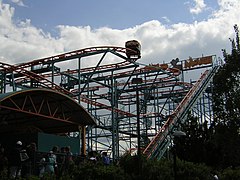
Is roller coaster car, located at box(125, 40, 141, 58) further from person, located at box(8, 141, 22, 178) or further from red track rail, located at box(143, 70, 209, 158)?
person, located at box(8, 141, 22, 178)

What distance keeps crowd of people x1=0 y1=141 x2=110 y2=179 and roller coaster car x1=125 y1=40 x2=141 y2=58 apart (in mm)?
12790

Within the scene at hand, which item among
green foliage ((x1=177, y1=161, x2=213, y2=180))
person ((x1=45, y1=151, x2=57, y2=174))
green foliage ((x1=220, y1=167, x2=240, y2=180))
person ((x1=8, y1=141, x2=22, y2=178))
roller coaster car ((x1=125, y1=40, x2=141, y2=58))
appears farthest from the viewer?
roller coaster car ((x1=125, y1=40, x2=141, y2=58))

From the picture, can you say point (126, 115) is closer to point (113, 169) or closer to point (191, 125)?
point (191, 125)

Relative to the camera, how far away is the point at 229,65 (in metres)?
14.9

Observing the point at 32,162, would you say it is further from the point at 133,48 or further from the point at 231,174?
the point at 133,48

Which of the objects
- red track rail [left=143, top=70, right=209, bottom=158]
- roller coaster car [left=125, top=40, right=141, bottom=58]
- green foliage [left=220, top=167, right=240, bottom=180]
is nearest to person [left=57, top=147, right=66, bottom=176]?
green foliage [left=220, top=167, right=240, bottom=180]

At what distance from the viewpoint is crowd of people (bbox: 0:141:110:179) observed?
1360 cm

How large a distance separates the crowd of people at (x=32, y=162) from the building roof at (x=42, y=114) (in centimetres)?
438

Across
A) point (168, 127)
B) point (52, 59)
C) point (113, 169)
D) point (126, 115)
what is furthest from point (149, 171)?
point (126, 115)

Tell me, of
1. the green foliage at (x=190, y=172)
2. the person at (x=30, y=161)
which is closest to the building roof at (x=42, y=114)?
the person at (x=30, y=161)

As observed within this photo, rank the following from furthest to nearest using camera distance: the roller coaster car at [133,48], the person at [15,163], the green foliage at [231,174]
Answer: the roller coaster car at [133,48]
the green foliage at [231,174]
the person at [15,163]

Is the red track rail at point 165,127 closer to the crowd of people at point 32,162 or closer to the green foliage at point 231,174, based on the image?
the green foliage at point 231,174

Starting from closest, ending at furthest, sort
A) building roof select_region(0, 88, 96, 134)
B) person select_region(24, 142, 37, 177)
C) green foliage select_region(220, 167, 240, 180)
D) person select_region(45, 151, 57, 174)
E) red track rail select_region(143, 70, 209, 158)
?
person select_region(24, 142, 37, 177)
person select_region(45, 151, 57, 174)
green foliage select_region(220, 167, 240, 180)
building roof select_region(0, 88, 96, 134)
red track rail select_region(143, 70, 209, 158)

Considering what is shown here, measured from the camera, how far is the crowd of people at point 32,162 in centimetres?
1360
